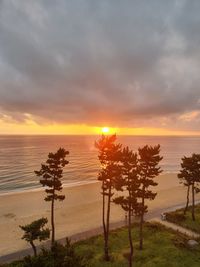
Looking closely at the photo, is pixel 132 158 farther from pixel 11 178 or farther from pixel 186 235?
pixel 11 178

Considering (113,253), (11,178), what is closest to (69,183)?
(11,178)

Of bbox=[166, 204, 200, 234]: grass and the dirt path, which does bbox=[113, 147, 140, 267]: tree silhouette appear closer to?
the dirt path

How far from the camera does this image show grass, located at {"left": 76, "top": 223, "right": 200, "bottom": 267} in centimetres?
3116

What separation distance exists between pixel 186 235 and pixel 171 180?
177ft

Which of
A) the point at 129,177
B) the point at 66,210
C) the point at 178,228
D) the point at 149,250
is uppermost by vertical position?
the point at 129,177

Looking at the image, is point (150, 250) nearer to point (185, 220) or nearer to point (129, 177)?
point (129, 177)

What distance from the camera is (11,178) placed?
90.8 meters

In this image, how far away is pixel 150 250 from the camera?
3444 centimetres

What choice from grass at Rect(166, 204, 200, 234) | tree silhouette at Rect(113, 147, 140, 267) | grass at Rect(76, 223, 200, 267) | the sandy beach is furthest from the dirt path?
tree silhouette at Rect(113, 147, 140, 267)

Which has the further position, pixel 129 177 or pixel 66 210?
pixel 66 210

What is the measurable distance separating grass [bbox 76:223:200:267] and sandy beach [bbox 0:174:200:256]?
693cm

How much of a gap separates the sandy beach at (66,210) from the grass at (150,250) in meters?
6.93

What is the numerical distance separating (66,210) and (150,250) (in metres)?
24.8

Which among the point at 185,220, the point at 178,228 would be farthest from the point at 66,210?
the point at 185,220
